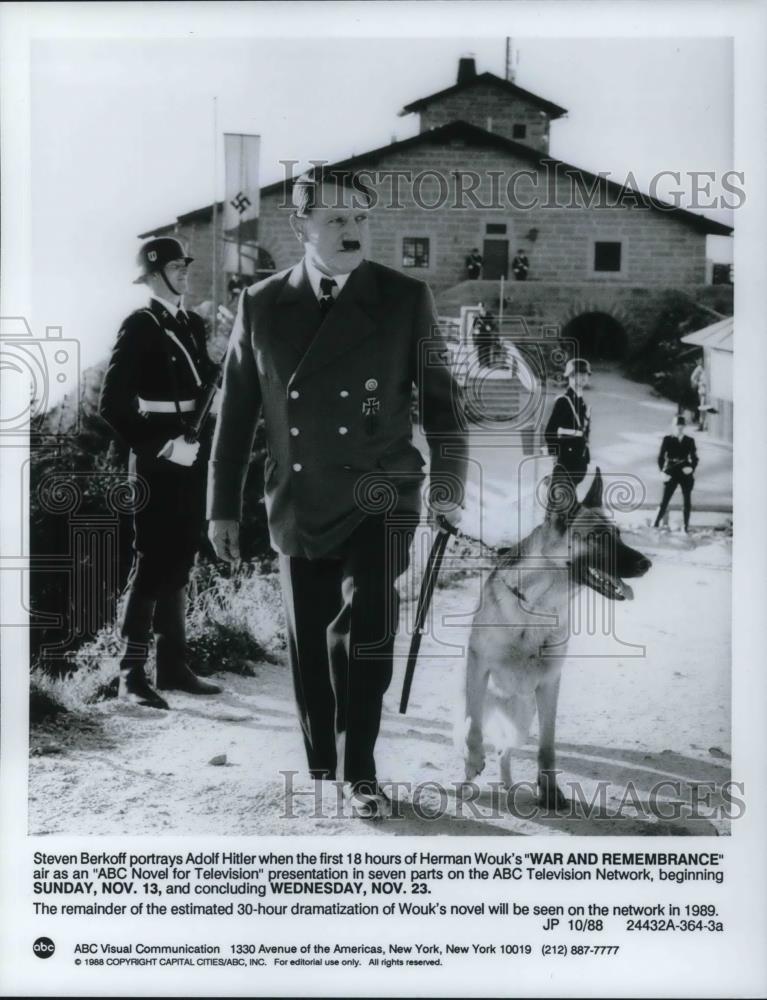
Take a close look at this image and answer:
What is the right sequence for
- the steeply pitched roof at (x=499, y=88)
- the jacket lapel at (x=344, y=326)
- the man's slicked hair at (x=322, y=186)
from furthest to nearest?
the steeply pitched roof at (x=499, y=88) → the man's slicked hair at (x=322, y=186) → the jacket lapel at (x=344, y=326)

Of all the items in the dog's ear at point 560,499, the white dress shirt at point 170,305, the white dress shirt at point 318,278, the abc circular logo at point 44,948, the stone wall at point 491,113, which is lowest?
the abc circular logo at point 44,948

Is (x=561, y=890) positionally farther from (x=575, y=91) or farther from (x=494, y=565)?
(x=575, y=91)

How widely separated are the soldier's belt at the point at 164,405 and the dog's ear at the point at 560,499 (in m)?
1.17

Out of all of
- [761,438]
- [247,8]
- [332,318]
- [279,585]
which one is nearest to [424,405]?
[332,318]

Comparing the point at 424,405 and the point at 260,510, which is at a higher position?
the point at 424,405

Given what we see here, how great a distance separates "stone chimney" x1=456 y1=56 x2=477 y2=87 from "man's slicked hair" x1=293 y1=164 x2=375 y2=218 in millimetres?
456

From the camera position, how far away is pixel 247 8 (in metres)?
4.09

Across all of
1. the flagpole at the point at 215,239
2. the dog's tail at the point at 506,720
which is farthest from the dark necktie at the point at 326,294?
the dog's tail at the point at 506,720

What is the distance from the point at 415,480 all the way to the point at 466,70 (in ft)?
4.29

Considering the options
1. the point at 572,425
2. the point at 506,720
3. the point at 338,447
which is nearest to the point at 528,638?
the point at 506,720

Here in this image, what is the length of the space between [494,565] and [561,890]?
1030 millimetres

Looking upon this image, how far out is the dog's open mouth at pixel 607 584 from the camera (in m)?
4.16

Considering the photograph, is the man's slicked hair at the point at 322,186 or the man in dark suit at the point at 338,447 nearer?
the man in dark suit at the point at 338,447

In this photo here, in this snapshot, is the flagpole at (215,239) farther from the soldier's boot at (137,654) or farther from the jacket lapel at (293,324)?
the soldier's boot at (137,654)
